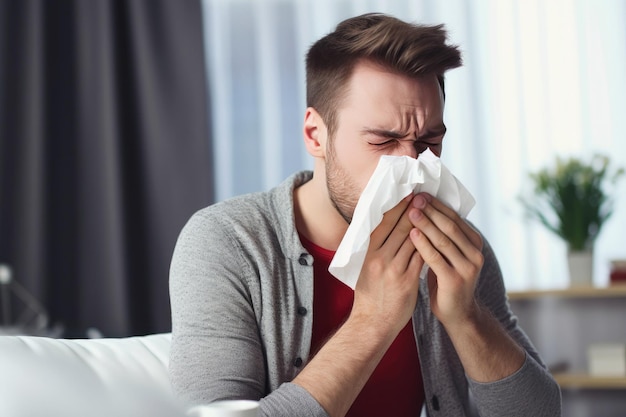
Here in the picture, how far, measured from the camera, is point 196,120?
3416 millimetres

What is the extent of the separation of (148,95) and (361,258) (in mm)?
2296

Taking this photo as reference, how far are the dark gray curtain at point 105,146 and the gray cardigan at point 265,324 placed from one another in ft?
6.23

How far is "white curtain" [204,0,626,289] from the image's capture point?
3229 mm

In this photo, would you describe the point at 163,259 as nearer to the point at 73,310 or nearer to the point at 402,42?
the point at 73,310

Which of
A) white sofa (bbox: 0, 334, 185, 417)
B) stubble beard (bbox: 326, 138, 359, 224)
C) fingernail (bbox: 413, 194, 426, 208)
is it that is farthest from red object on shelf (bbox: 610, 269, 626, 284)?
white sofa (bbox: 0, 334, 185, 417)

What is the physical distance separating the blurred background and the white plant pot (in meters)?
0.27

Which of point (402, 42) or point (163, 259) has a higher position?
point (402, 42)

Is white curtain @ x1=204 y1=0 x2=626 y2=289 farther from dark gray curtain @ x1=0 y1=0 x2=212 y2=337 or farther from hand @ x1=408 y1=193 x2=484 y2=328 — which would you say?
hand @ x1=408 y1=193 x2=484 y2=328

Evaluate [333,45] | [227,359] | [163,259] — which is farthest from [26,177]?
[227,359]

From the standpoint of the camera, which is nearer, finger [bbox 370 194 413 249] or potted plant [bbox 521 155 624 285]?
finger [bbox 370 194 413 249]

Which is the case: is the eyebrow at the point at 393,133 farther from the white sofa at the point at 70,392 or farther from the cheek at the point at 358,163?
the white sofa at the point at 70,392

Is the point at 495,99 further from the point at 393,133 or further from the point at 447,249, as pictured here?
the point at 447,249

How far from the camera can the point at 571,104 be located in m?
3.25

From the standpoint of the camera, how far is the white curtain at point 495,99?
3.23 m
